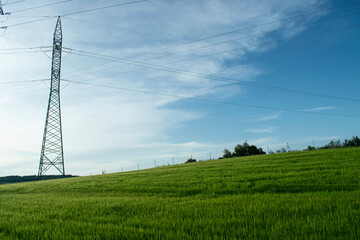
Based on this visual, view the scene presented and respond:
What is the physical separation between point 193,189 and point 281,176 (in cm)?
532

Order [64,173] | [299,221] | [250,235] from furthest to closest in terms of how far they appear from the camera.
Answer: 1. [64,173]
2. [299,221]
3. [250,235]

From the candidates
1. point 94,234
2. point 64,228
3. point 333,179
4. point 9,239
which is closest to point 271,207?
point 94,234

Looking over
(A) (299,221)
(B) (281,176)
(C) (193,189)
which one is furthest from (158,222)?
(B) (281,176)

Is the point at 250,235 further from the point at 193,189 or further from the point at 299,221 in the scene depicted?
the point at 193,189

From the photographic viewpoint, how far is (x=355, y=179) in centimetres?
1067

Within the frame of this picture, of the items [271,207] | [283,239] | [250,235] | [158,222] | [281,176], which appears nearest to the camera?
[283,239]

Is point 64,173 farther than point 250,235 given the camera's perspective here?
Yes

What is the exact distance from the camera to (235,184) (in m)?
11.7

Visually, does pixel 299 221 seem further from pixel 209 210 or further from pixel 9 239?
pixel 9 239

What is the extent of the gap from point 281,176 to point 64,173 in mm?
33111

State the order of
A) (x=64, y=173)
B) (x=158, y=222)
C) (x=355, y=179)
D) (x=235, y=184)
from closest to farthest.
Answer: (x=158, y=222), (x=355, y=179), (x=235, y=184), (x=64, y=173)

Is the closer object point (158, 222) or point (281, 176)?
point (158, 222)

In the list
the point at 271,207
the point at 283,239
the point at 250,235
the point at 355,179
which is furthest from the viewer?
the point at 355,179

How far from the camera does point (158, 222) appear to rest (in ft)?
17.3
